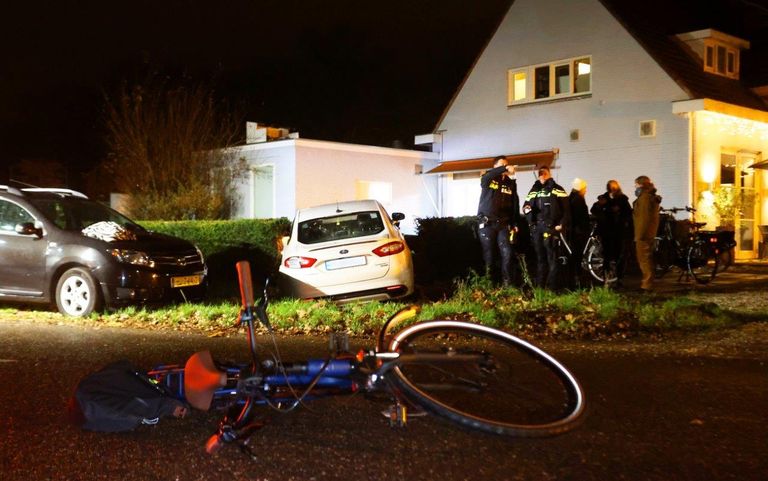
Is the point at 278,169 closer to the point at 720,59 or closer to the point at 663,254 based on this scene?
the point at 720,59

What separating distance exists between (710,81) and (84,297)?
1601 centimetres

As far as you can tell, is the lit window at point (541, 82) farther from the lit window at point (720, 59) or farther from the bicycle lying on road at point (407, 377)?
the bicycle lying on road at point (407, 377)

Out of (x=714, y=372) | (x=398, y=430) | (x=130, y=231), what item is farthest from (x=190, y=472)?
(x=130, y=231)

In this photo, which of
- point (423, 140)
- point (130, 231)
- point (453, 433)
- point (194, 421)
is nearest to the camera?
point (453, 433)

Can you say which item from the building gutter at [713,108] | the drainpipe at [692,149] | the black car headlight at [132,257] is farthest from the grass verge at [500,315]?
the building gutter at [713,108]

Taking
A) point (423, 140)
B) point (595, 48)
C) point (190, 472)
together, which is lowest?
point (190, 472)

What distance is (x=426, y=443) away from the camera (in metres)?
4.92

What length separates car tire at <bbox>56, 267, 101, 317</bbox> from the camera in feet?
36.4

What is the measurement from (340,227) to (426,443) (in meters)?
7.12

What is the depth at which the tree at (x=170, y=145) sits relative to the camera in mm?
22953

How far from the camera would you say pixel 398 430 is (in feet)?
17.0

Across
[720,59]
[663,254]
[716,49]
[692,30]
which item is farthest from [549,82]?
[663,254]

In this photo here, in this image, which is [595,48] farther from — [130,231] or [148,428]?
[148,428]

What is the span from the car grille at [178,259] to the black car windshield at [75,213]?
1.06 m
